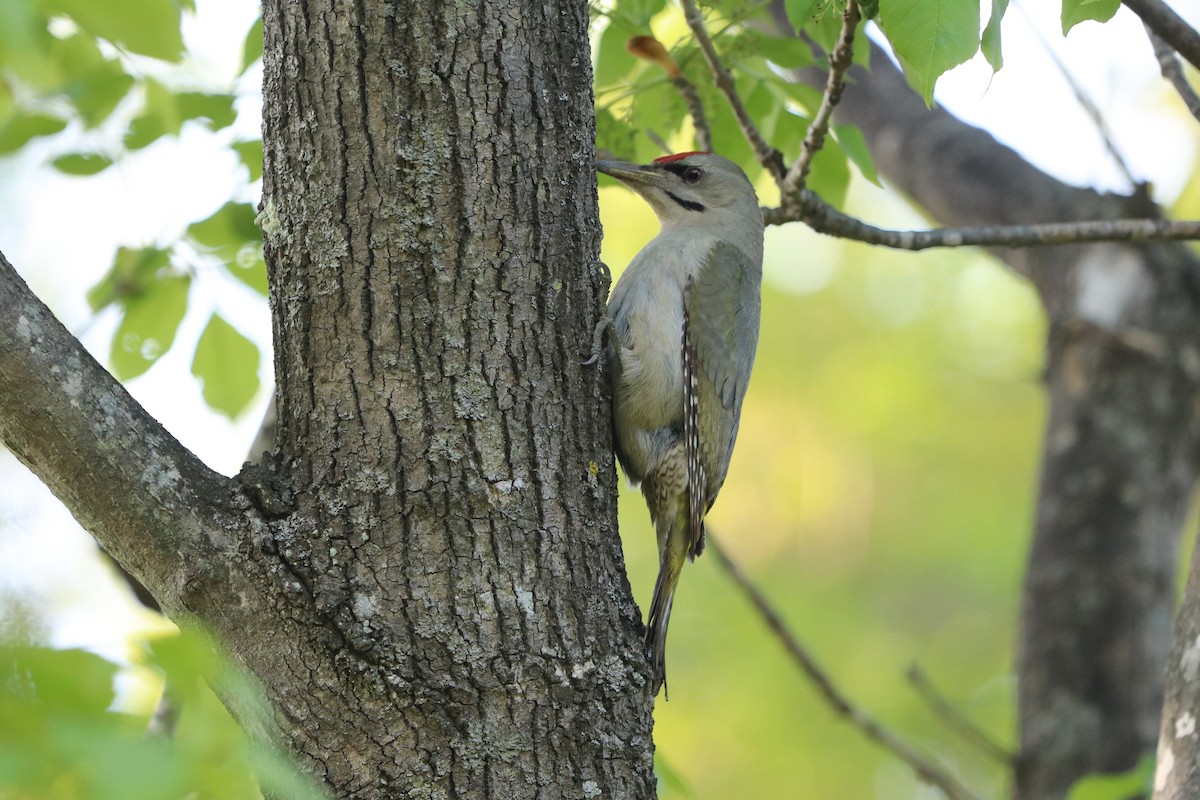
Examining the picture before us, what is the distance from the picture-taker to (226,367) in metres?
3.64

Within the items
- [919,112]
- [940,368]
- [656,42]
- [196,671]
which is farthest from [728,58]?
[940,368]

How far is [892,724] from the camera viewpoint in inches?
392

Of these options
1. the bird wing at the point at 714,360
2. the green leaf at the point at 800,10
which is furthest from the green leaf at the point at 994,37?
the bird wing at the point at 714,360

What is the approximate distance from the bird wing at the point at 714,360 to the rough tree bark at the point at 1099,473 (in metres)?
2.04

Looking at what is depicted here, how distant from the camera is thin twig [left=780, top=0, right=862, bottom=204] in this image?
2.84 meters

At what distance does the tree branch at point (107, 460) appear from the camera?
86.5 inches

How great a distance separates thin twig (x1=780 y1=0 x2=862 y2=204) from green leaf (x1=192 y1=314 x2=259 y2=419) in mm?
1682

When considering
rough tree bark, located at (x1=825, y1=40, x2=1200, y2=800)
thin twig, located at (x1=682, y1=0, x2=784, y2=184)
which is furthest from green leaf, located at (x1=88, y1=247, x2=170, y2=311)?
rough tree bark, located at (x1=825, y1=40, x2=1200, y2=800)

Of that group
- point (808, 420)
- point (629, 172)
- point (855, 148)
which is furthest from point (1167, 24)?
point (808, 420)

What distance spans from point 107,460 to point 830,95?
196 centimetres

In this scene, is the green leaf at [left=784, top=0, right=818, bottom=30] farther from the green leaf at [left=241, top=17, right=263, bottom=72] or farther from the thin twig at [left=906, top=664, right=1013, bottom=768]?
the thin twig at [left=906, top=664, right=1013, bottom=768]

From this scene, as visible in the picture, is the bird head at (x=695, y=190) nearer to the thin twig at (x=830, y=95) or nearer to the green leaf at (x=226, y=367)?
the thin twig at (x=830, y=95)

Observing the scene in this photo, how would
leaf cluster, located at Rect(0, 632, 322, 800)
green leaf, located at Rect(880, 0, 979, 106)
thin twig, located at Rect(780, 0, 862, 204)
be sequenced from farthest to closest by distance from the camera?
thin twig, located at Rect(780, 0, 862, 204) < green leaf, located at Rect(880, 0, 979, 106) < leaf cluster, located at Rect(0, 632, 322, 800)

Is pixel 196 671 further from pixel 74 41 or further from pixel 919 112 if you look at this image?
pixel 919 112
